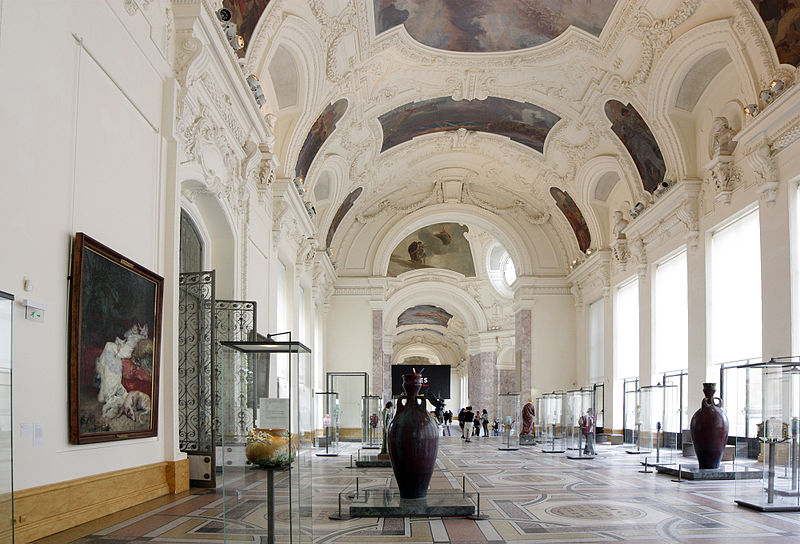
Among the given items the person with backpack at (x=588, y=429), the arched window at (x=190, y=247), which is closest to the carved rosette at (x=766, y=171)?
the person with backpack at (x=588, y=429)

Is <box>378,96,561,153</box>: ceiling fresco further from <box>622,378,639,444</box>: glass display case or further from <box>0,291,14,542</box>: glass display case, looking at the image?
<box>0,291,14,542</box>: glass display case

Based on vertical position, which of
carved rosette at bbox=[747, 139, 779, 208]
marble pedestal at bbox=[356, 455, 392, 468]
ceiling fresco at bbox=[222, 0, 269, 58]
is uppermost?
ceiling fresco at bbox=[222, 0, 269, 58]

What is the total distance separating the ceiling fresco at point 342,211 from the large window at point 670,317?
1137 centimetres

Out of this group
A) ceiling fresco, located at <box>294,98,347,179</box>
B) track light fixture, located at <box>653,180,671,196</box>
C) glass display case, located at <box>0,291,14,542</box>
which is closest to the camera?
glass display case, located at <box>0,291,14,542</box>

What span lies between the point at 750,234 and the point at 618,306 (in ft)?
32.8

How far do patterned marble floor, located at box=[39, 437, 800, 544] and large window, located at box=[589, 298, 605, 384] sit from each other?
15.9m

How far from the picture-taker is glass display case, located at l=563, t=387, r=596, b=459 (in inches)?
719

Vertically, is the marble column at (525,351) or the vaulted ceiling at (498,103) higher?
the vaulted ceiling at (498,103)

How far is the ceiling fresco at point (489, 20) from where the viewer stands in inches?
695

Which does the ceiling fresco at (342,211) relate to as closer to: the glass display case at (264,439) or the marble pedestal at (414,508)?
the marble pedestal at (414,508)

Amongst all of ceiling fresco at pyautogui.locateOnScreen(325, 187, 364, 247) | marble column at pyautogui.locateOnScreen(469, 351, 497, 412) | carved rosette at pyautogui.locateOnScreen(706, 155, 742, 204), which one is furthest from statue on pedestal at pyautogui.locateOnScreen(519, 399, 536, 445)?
marble column at pyautogui.locateOnScreen(469, 351, 497, 412)

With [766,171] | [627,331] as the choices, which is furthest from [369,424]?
[766,171]

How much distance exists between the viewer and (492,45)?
2027 centimetres

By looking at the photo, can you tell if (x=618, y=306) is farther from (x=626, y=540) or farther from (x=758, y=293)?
(x=626, y=540)
